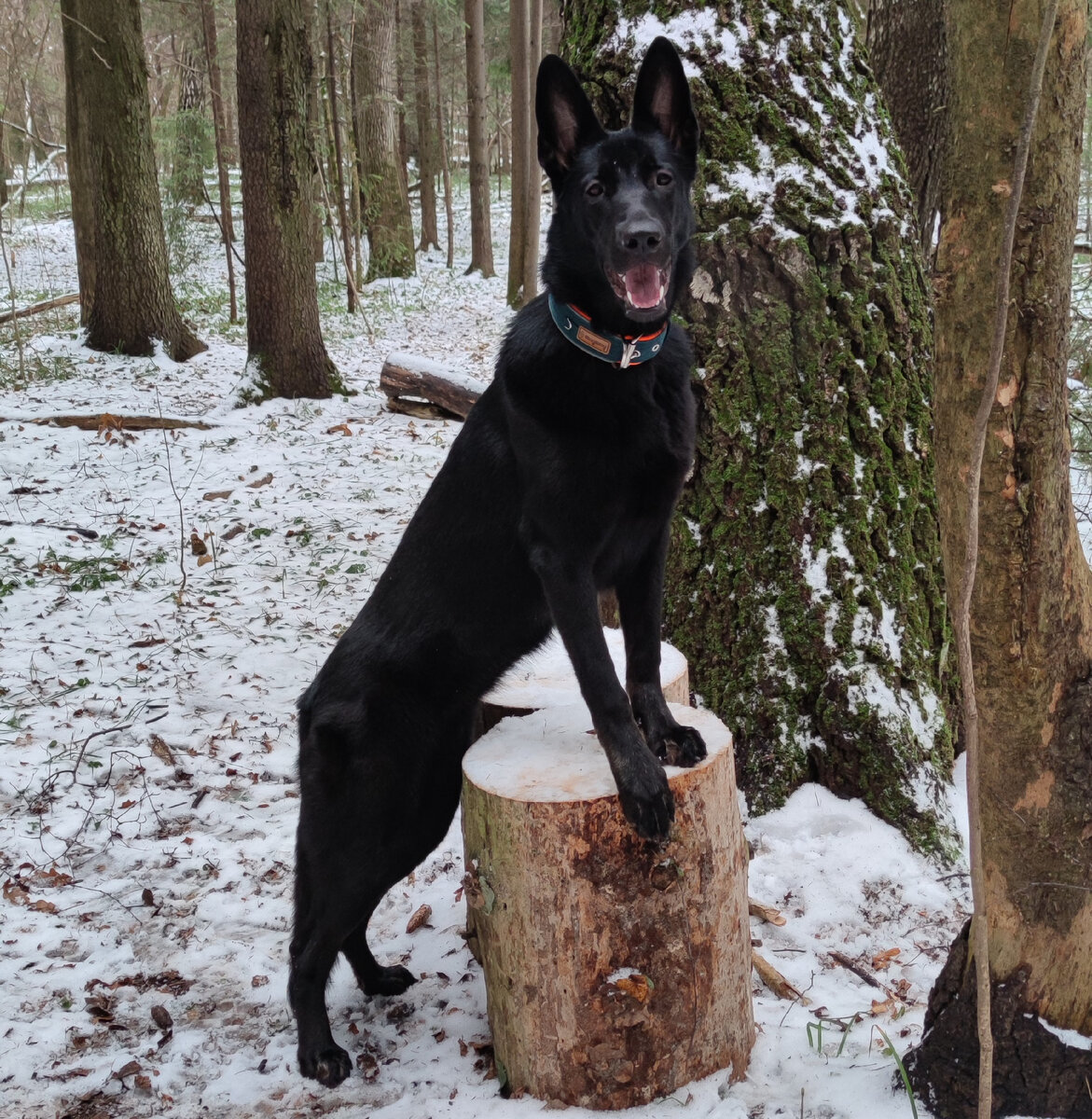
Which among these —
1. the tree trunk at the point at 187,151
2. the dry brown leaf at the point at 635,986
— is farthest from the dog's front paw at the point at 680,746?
the tree trunk at the point at 187,151

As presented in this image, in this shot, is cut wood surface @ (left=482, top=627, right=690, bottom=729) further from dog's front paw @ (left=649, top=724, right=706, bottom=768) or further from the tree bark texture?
the tree bark texture

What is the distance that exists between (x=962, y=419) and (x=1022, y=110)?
0.51 metres

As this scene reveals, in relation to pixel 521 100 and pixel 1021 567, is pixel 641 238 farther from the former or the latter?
pixel 521 100

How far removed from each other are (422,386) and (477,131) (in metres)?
10.6

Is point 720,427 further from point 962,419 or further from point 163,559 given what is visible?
point 163,559

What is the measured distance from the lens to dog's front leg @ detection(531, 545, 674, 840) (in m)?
2.08

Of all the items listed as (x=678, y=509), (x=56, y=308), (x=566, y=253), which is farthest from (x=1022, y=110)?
(x=56, y=308)

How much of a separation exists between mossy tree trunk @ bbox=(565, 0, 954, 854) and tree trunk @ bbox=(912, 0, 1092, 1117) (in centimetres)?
115

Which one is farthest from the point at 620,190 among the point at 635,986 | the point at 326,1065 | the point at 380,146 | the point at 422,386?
the point at 380,146

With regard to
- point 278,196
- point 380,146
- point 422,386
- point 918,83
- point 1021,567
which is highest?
point 380,146

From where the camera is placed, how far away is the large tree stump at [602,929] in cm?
212

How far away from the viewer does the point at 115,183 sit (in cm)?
971

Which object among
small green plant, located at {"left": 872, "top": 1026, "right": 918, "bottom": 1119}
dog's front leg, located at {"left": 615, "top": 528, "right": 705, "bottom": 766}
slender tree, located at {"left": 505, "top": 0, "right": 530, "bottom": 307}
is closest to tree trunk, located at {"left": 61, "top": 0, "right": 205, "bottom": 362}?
slender tree, located at {"left": 505, "top": 0, "right": 530, "bottom": 307}

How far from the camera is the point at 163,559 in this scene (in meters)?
5.62
